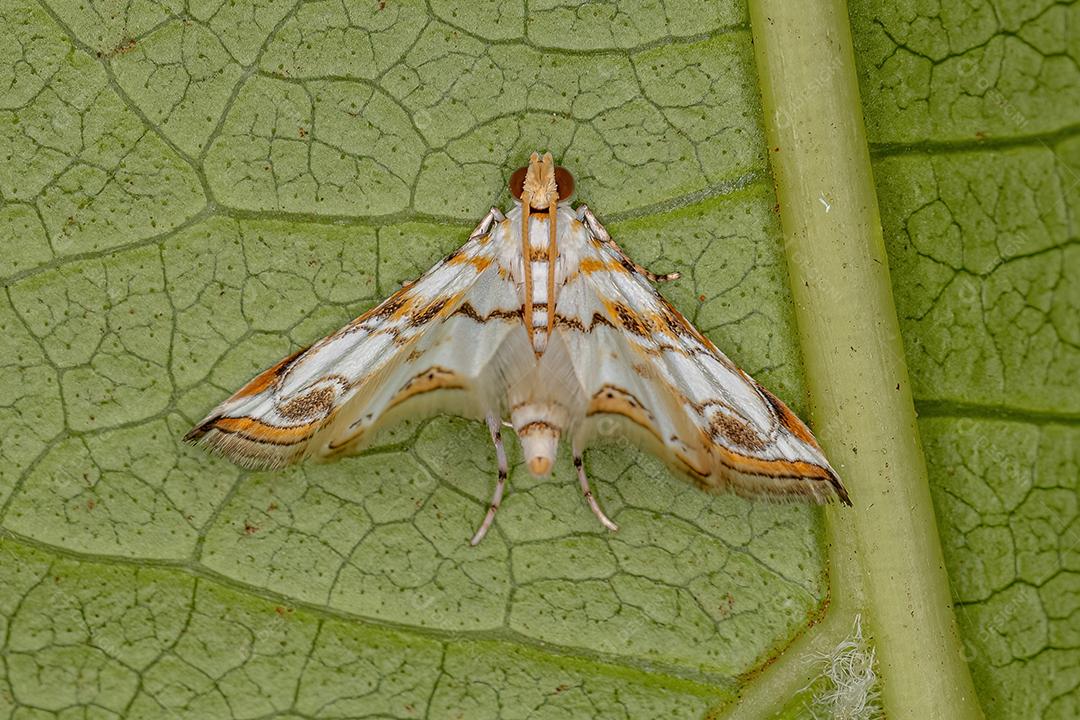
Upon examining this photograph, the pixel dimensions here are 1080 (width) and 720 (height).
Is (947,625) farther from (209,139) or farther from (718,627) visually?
(209,139)

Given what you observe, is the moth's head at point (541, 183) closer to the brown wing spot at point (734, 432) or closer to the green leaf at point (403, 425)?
the green leaf at point (403, 425)

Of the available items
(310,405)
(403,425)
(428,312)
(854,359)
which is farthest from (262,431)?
(854,359)

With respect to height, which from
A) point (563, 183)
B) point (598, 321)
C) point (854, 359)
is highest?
point (563, 183)

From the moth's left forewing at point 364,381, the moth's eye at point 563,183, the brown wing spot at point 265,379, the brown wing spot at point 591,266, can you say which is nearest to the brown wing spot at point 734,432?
the brown wing spot at point 591,266

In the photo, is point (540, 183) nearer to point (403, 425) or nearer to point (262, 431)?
point (403, 425)

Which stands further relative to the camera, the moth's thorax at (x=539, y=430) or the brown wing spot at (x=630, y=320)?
the brown wing spot at (x=630, y=320)

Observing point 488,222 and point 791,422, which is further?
point 488,222

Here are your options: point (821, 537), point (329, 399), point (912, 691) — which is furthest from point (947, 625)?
point (329, 399)
